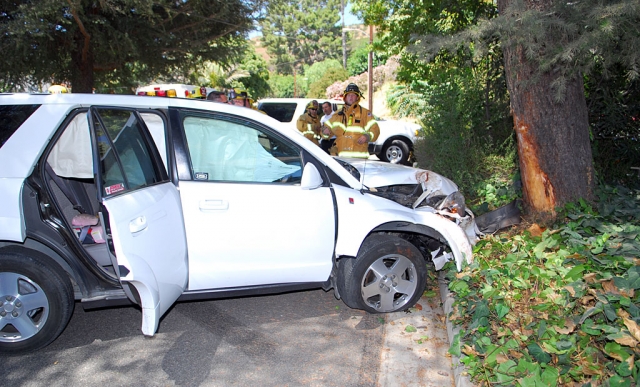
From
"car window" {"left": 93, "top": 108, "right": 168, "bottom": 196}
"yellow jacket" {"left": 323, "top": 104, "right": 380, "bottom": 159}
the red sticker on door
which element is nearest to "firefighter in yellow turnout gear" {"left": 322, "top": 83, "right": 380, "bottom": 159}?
"yellow jacket" {"left": 323, "top": 104, "right": 380, "bottom": 159}

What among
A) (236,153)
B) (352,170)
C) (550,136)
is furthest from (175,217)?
(550,136)

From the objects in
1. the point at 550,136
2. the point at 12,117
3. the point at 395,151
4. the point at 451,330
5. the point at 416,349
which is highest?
the point at 12,117

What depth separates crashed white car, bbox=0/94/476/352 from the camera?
371 centimetres

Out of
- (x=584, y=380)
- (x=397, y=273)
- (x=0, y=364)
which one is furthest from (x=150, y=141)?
(x=584, y=380)

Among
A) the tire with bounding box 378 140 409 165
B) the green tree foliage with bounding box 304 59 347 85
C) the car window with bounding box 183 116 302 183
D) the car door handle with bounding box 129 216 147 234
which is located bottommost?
the tire with bounding box 378 140 409 165

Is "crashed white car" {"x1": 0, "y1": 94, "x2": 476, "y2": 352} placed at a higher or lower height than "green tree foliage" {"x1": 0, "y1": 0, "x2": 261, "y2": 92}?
lower

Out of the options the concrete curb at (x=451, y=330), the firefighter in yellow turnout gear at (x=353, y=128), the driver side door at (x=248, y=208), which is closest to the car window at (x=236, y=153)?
the driver side door at (x=248, y=208)

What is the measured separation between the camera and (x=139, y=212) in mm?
3586

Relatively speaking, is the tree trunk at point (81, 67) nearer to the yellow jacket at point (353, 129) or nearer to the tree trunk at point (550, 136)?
the yellow jacket at point (353, 129)

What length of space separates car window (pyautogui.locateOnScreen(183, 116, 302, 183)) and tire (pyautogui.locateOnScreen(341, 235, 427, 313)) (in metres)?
0.91

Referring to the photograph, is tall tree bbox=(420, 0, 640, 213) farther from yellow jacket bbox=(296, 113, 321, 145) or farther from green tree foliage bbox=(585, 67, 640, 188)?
yellow jacket bbox=(296, 113, 321, 145)

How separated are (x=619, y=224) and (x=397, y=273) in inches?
84.9

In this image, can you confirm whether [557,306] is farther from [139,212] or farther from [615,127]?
[615,127]

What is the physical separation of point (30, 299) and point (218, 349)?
1426mm
